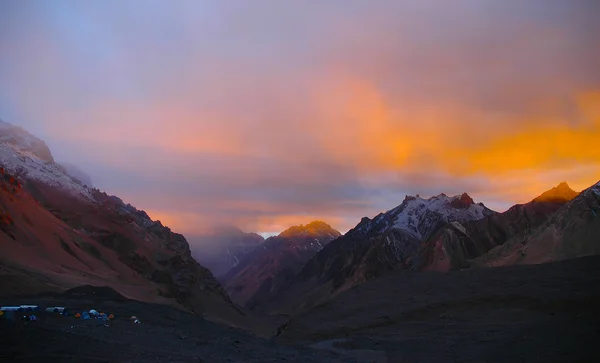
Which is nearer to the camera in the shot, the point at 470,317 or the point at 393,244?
the point at 470,317

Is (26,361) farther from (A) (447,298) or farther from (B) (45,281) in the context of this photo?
(B) (45,281)

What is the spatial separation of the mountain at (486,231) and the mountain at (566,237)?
42.2 meters

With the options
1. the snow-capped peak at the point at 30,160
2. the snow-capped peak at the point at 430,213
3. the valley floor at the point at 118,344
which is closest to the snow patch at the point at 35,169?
the snow-capped peak at the point at 30,160

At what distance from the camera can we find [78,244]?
83.8 metres

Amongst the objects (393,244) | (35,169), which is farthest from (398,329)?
(393,244)

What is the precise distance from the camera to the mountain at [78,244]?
5959cm

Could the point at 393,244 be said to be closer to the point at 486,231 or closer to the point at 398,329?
the point at 486,231

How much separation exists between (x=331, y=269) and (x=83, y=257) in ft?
427

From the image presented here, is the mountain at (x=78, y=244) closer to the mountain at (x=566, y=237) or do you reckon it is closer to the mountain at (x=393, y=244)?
the mountain at (x=393, y=244)

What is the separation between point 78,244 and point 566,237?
75771 millimetres

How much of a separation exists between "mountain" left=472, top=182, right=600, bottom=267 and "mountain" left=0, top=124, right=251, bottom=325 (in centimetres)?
5381

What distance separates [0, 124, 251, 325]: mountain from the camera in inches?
2346

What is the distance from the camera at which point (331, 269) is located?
650 feet

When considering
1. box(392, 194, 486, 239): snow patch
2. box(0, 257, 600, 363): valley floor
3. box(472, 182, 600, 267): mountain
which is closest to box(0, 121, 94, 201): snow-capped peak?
box(0, 257, 600, 363): valley floor
